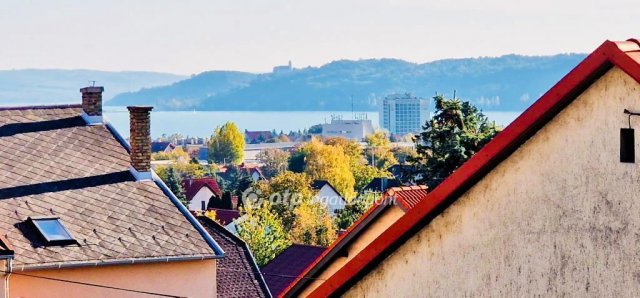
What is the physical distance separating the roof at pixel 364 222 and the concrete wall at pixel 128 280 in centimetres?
514

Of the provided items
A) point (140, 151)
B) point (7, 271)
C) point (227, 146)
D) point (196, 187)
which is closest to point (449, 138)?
point (140, 151)

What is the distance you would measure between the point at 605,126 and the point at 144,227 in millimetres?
13569

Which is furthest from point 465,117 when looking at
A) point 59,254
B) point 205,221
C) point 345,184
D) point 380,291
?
point 345,184

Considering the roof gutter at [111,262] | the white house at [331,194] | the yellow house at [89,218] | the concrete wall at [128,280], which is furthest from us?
the white house at [331,194]

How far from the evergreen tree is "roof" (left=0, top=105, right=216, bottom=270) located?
49.9ft

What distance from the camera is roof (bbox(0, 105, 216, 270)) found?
1748 cm

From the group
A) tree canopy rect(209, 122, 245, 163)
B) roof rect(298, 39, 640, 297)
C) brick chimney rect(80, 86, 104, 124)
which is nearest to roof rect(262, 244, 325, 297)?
brick chimney rect(80, 86, 104, 124)

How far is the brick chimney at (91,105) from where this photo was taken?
21.0 metres

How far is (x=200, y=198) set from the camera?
99.7 metres

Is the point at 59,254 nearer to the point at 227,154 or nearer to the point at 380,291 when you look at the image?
the point at 380,291

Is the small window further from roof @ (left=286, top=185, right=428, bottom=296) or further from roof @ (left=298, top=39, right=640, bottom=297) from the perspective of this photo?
roof @ (left=298, top=39, right=640, bottom=297)

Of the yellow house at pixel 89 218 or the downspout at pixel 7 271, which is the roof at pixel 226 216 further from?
the downspout at pixel 7 271

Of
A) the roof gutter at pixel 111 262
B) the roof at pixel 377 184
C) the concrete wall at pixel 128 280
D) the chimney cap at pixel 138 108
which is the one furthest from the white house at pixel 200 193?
the roof gutter at pixel 111 262

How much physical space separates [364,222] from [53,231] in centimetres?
671
